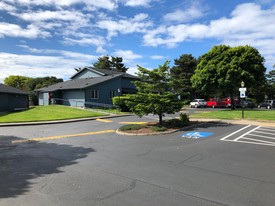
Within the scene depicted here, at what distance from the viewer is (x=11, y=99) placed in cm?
3603

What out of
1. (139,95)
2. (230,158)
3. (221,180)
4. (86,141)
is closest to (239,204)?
(221,180)

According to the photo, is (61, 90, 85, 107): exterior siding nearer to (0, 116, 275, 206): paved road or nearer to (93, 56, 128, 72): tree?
(0, 116, 275, 206): paved road

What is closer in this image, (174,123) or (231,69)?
(174,123)

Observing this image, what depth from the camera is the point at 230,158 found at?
9.11 metres

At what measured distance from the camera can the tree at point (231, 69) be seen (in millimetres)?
35000

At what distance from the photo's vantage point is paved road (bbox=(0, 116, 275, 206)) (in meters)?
5.72

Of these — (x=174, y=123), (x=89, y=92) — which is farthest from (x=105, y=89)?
(x=174, y=123)

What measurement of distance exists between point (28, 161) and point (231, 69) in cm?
3003

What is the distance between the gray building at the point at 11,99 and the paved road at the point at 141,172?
23826 millimetres

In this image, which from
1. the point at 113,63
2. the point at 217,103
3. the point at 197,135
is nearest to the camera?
the point at 197,135

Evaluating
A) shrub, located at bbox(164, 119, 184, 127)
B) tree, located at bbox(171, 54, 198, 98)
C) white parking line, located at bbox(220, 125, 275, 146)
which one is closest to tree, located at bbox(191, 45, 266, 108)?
shrub, located at bbox(164, 119, 184, 127)

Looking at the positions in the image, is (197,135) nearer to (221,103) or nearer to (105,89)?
(105,89)

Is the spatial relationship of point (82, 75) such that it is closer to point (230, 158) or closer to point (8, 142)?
point (8, 142)

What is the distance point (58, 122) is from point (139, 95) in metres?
8.85
